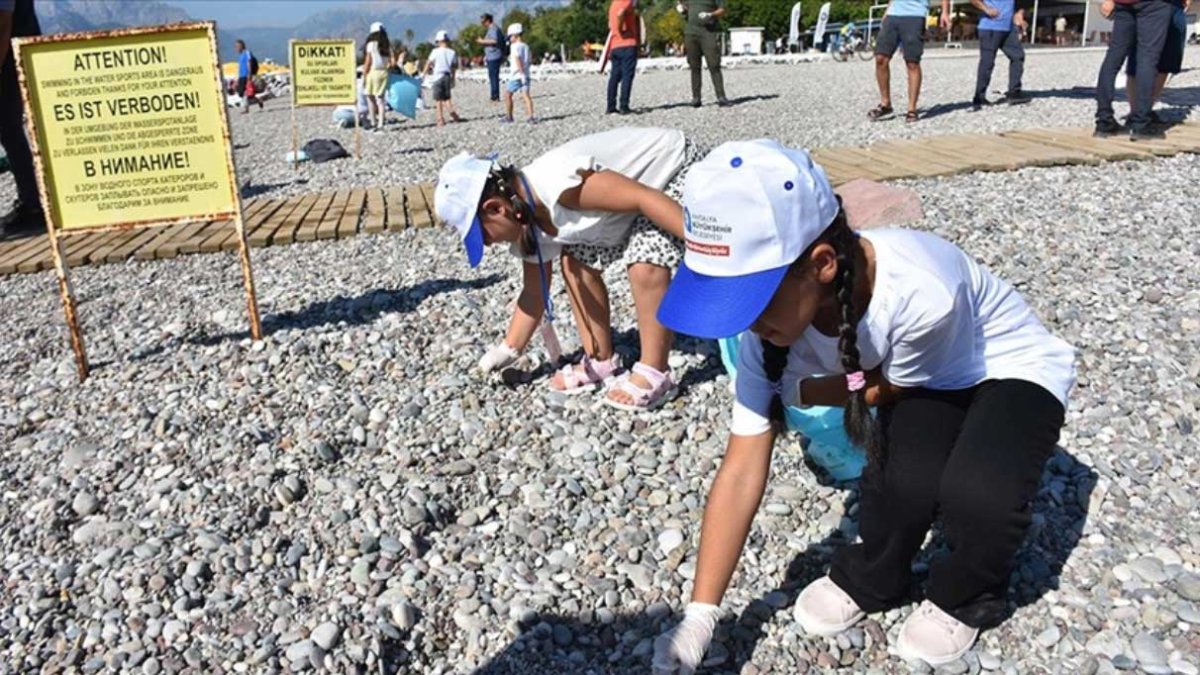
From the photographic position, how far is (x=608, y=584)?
9.04 feet

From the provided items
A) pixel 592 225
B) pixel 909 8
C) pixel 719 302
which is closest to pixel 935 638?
pixel 719 302

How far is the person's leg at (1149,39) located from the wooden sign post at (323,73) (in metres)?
8.63

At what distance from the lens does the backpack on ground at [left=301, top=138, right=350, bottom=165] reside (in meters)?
12.1

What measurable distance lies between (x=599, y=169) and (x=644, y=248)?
35 centimetres

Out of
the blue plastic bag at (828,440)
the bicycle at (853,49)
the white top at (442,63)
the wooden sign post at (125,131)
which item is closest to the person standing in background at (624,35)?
the white top at (442,63)

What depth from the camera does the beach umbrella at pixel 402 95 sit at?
628 inches

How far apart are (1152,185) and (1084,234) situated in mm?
1469

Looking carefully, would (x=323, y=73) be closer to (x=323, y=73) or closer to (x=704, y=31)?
(x=323, y=73)

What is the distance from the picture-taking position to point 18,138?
7.29 m

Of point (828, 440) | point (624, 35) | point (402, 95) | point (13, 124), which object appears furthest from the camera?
point (402, 95)

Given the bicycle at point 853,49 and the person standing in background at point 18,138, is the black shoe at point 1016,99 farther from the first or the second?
the bicycle at point 853,49

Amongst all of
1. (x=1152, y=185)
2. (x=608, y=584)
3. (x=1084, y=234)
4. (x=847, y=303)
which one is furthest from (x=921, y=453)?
(x=1152, y=185)

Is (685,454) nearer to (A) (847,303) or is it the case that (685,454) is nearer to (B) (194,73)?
(A) (847,303)

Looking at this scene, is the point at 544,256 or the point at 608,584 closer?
the point at 608,584
